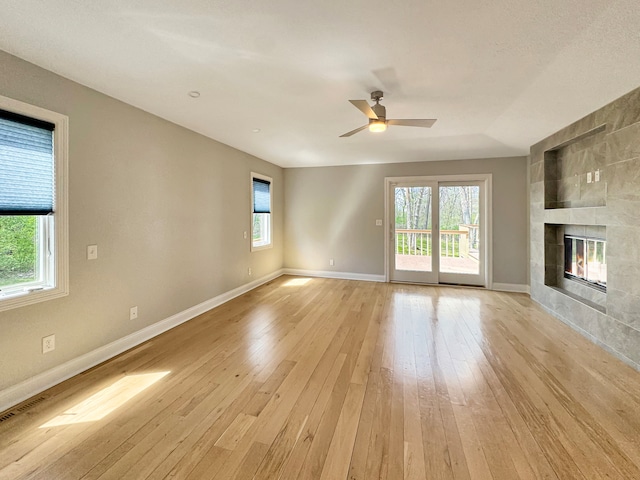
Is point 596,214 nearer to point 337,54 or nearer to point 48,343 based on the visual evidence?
point 337,54

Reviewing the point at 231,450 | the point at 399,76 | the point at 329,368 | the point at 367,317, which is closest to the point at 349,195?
the point at 367,317

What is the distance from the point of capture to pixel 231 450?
63.2 inches

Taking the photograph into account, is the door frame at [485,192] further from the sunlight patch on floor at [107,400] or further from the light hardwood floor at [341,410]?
the sunlight patch on floor at [107,400]

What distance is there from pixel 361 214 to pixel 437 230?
5.00 feet

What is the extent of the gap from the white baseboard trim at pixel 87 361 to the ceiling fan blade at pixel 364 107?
10.3 ft

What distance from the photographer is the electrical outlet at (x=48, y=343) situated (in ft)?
7.27

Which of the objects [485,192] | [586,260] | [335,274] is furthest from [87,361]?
[485,192]

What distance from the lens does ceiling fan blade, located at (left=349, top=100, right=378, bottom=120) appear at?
2379 mm

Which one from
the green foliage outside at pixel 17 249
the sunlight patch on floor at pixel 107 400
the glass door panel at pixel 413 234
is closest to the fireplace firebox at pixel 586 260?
the glass door panel at pixel 413 234

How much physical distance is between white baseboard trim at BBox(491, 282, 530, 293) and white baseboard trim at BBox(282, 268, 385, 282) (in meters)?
2.05

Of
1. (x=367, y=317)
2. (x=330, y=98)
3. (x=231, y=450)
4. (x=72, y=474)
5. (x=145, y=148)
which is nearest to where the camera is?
(x=72, y=474)

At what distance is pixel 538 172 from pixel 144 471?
544 centimetres

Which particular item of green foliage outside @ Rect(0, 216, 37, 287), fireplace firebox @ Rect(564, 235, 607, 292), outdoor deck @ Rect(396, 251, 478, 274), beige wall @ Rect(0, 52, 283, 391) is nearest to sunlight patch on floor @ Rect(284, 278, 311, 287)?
beige wall @ Rect(0, 52, 283, 391)

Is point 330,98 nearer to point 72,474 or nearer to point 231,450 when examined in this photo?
point 231,450
